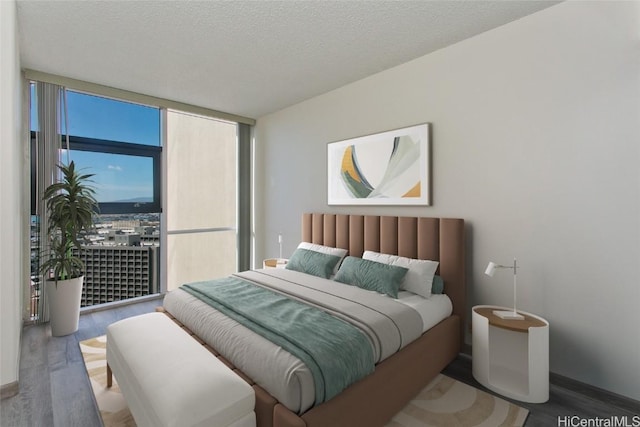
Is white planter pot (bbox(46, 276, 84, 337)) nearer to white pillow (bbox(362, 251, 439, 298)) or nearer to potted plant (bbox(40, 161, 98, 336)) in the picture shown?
potted plant (bbox(40, 161, 98, 336))

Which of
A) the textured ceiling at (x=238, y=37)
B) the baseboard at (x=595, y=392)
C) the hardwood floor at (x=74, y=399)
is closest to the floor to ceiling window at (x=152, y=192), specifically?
the textured ceiling at (x=238, y=37)

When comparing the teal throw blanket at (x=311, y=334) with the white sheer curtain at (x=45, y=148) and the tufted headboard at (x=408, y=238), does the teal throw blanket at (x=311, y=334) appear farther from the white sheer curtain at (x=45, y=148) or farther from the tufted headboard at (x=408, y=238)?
the white sheer curtain at (x=45, y=148)

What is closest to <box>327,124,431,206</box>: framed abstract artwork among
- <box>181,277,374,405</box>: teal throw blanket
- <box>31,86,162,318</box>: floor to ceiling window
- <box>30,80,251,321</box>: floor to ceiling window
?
<box>181,277,374,405</box>: teal throw blanket

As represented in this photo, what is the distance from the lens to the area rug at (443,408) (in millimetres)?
1818

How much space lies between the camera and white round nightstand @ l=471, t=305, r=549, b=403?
1.98 metres

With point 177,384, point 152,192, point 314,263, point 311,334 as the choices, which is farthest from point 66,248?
point 311,334

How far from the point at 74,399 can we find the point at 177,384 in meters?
1.31

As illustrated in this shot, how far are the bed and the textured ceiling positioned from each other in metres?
1.62

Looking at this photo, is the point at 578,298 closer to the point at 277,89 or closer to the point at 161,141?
the point at 277,89

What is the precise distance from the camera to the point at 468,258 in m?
2.71

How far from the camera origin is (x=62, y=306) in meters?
3.09

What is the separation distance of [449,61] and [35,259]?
4768mm

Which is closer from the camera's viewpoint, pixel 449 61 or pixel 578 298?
pixel 578 298

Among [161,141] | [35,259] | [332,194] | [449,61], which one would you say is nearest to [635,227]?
[449,61]
